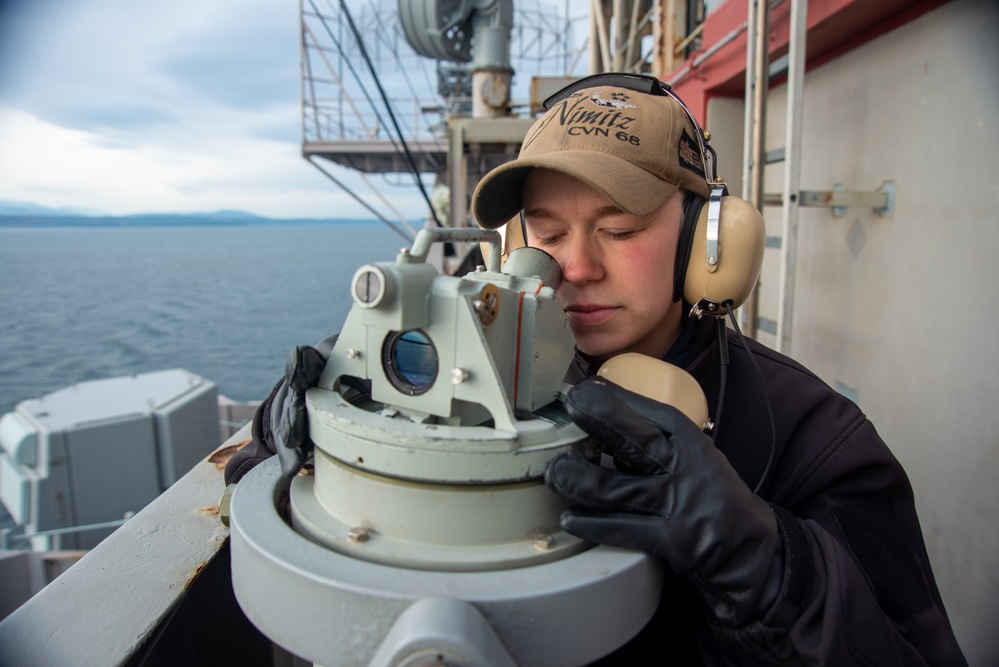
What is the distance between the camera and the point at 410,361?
0.91 metres

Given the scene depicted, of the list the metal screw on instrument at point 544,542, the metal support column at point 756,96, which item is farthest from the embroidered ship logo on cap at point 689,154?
the metal support column at point 756,96

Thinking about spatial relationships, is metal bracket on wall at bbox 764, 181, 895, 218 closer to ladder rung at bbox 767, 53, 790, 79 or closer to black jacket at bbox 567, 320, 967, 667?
ladder rung at bbox 767, 53, 790, 79

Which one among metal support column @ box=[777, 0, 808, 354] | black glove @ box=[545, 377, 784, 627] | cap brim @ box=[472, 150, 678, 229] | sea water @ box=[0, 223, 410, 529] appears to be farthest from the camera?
sea water @ box=[0, 223, 410, 529]

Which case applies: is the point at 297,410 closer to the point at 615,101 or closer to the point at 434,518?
the point at 434,518

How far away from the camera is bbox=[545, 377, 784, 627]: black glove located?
82 centimetres

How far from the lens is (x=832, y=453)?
3.90 feet

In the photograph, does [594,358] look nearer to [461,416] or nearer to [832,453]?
[832,453]

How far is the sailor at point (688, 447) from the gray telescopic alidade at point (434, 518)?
6 cm

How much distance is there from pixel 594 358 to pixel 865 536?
0.63 metres

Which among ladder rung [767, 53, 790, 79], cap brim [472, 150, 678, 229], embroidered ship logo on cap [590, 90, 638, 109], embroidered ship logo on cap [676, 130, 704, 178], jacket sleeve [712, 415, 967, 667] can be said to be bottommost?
jacket sleeve [712, 415, 967, 667]

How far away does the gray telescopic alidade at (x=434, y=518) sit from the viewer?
2.35ft

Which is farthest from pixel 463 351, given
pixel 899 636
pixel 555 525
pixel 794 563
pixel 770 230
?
pixel 770 230

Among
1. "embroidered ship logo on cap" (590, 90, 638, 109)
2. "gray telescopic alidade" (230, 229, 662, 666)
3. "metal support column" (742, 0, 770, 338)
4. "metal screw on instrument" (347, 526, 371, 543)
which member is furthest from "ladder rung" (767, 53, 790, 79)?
"metal screw on instrument" (347, 526, 371, 543)

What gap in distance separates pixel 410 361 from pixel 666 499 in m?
0.40
